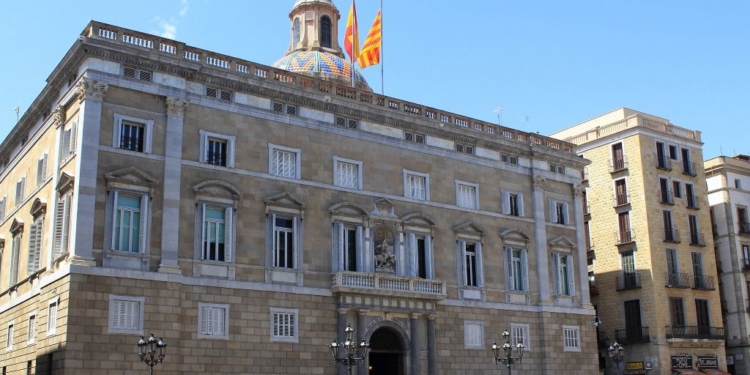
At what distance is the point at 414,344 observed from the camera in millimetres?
37469

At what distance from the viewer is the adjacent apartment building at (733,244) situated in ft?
183

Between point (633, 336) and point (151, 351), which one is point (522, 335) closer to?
point (633, 336)

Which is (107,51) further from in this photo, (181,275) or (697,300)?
(697,300)

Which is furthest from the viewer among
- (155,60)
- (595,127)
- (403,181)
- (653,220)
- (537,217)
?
(595,127)

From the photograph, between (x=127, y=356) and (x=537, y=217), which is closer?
(x=127, y=356)

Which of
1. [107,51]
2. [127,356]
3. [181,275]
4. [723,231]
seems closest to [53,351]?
[127,356]

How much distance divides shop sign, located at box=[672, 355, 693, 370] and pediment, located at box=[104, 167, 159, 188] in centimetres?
3264

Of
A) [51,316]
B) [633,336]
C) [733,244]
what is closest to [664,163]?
A: [733,244]

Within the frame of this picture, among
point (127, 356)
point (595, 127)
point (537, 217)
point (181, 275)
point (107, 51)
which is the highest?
point (595, 127)

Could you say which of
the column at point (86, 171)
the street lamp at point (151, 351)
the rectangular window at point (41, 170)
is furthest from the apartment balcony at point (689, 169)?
the rectangular window at point (41, 170)

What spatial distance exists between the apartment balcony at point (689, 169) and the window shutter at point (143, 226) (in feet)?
117

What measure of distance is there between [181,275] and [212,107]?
684 cm

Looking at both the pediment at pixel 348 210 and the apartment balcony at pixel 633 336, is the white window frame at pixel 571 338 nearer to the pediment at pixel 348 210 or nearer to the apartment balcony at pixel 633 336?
the apartment balcony at pixel 633 336

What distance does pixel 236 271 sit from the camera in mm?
33469
